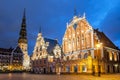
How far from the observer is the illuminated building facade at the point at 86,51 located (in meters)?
42.6

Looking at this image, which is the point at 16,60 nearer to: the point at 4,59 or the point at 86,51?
the point at 4,59

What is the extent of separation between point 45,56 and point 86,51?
2038cm

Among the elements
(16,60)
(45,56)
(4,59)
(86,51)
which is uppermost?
(86,51)

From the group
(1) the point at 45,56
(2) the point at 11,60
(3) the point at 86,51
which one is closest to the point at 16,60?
(2) the point at 11,60

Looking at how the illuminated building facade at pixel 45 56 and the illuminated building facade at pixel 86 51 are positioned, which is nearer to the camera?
the illuminated building facade at pixel 86 51

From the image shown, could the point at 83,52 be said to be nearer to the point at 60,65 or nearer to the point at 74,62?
the point at 74,62

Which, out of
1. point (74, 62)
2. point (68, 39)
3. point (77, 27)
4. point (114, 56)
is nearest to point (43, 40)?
point (68, 39)

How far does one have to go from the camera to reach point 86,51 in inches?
1826

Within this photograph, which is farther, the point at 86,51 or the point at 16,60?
the point at 16,60

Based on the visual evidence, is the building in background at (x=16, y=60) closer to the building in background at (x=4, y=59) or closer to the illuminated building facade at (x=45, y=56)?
the building in background at (x=4, y=59)

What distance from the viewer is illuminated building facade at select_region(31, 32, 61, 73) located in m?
58.5

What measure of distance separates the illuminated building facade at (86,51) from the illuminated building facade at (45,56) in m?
5.26

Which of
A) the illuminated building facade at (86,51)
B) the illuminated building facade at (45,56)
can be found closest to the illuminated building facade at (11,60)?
the illuminated building facade at (45,56)

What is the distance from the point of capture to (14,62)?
10112cm
